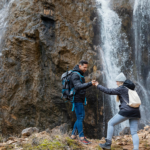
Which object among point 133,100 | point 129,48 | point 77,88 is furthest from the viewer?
point 129,48

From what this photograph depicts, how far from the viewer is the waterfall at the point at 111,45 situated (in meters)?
9.85

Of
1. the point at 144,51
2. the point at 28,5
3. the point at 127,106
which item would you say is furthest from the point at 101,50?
the point at 127,106

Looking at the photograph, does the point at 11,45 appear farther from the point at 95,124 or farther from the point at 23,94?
the point at 95,124

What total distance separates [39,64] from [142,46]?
673cm

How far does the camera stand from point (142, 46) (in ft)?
36.7

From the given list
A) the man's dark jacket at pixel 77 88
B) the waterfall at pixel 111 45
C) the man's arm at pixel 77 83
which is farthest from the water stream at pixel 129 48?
the man's arm at pixel 77 83

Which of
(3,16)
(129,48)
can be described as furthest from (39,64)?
(129,48)

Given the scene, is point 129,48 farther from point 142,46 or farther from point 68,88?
point 68,88

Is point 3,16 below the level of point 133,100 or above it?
above

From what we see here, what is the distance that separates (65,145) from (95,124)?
6.10m

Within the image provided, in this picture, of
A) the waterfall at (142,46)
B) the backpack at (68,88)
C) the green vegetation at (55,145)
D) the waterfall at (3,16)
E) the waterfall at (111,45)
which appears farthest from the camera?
the waterfall at (142,46)

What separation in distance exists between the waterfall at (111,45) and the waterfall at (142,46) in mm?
887

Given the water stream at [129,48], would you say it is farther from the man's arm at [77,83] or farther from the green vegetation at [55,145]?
the green vegetation at [55,145]

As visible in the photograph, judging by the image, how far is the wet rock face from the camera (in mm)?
8898
